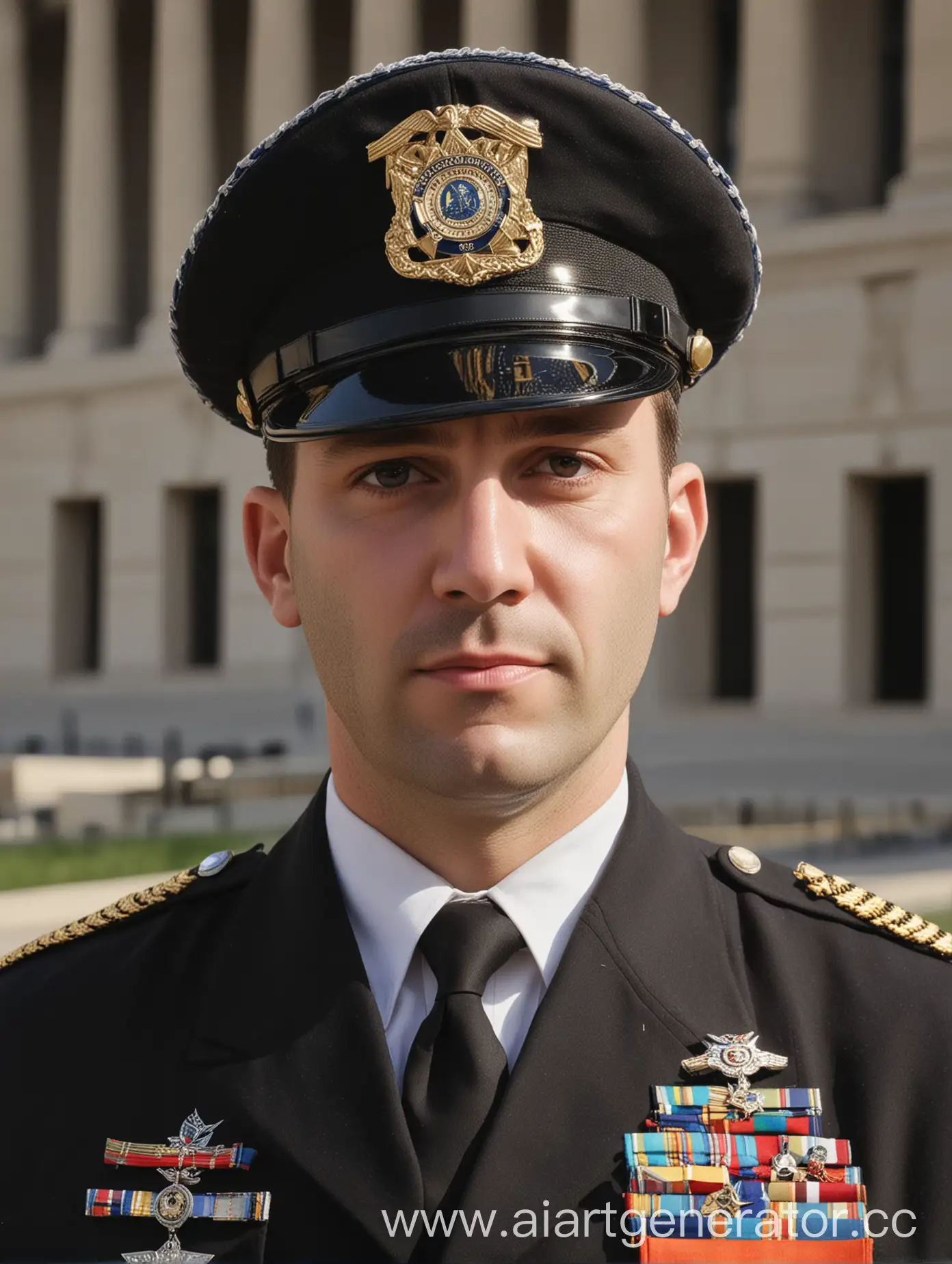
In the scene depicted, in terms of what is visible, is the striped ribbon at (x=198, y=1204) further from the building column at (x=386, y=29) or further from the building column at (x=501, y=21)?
the building column at (x=386, y=29)

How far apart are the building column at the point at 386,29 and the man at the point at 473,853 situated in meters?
38.4

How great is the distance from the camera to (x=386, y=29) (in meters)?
39.8

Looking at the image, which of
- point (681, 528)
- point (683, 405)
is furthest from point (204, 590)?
point (681, 528)

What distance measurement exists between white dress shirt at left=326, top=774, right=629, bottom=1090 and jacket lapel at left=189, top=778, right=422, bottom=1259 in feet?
0.23

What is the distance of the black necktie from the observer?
2990mm

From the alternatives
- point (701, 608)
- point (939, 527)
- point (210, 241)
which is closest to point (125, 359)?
point (701, 608)

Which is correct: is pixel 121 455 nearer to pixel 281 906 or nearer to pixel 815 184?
pixel 815 184

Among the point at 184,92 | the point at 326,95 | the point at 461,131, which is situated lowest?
the point at 461,131

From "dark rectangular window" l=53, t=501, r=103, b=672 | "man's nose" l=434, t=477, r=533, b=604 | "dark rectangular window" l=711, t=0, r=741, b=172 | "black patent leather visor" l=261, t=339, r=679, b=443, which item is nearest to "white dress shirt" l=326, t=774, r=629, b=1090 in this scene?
"man's nose" l=434, t=477, r=533, b=604

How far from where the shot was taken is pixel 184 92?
43.5 metres

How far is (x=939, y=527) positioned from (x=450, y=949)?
29.9 meters

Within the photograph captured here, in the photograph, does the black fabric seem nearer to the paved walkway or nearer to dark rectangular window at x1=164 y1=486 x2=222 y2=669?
the paved walkway

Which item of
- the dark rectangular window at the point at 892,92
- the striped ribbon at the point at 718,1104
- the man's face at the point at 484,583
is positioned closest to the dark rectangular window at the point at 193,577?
the dark rectangular window at the point at 892,92

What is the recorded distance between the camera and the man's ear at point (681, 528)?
3.43 m
